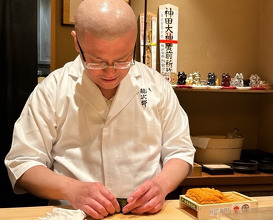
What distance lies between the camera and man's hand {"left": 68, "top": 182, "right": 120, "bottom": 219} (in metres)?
1.26

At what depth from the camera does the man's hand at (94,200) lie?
Answer: 1265 millimetres

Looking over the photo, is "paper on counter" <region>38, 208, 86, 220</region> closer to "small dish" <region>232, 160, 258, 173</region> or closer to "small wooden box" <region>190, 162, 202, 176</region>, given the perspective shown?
"small wooden box" <region>190, 162, 202, 176</region>

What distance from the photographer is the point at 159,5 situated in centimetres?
317

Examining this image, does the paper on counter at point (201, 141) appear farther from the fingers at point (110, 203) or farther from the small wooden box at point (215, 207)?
the fingers at point (110, 203)

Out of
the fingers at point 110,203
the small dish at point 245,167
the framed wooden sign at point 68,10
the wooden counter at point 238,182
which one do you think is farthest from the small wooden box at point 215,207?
the framed wooden sign at point 68,10

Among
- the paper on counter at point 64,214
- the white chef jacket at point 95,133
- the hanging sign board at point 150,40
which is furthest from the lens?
the hanging sign board at point 150,40

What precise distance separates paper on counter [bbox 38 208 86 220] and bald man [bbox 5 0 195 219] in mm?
74

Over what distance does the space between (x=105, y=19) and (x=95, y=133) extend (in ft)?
1.72

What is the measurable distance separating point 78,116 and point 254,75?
1.96m

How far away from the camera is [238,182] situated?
8.61 feet

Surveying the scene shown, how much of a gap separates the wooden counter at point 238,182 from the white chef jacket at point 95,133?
85 cm

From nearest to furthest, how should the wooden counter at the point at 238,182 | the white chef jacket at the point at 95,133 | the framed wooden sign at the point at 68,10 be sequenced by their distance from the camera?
the white chef jacket at the point at 95,133 → the wooden counter at the point at 238,182 → the framed wooden sign at the point at 68,10

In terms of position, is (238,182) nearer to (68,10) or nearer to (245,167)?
(245,167)

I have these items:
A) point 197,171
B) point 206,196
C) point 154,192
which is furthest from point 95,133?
point 197,171
